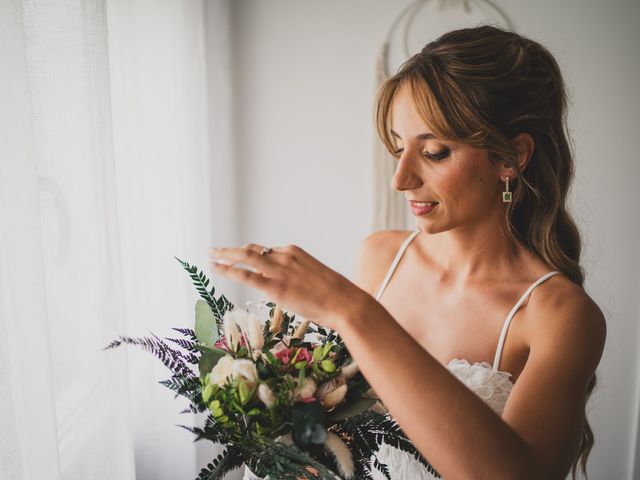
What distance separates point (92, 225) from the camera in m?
1.07

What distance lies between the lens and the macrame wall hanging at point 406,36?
231 centimetres

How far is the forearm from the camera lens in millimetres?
708

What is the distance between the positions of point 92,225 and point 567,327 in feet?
3.22

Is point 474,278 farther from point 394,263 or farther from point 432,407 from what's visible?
point 432,407

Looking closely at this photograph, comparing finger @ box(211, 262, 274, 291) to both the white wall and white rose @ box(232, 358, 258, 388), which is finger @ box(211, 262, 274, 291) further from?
the white wall

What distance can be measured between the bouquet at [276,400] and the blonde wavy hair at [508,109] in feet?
1.83

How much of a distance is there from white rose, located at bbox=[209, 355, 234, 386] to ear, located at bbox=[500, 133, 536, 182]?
794mm

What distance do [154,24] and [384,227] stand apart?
1362 millimetres

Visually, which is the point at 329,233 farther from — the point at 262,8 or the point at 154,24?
the point at 154,24

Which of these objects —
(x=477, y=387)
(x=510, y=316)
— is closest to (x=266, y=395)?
(x=477, y=387)

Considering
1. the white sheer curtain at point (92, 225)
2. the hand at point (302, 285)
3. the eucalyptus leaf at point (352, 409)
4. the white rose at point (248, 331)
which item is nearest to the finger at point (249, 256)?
the hand at point (302, 285)

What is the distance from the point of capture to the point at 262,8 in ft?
8.15

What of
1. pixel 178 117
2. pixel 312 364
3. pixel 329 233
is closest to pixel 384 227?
pixel 329 233

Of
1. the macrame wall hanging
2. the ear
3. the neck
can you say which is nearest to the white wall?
the macrame wall hanging
